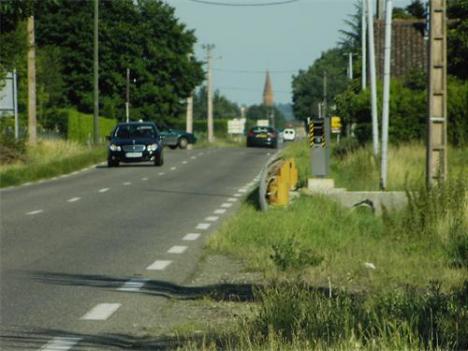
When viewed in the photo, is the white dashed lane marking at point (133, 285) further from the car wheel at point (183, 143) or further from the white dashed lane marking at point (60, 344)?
the car wheel at point (183, 143)

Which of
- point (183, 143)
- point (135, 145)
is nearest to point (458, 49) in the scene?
point (135, 145)

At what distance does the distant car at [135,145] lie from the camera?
4509 cm

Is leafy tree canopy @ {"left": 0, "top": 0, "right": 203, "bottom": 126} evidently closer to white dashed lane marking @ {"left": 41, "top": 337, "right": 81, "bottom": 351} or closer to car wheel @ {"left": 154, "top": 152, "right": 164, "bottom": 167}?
car wheel @ {"left": 154, "top": 152, "right": 164, "bottom": 167}

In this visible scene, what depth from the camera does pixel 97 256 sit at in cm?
1470

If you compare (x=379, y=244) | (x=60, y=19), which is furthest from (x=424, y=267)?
(x=60, y=19)

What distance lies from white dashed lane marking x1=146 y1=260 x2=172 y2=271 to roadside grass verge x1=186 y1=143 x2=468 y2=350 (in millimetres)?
831

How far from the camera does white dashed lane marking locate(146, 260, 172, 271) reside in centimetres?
1338

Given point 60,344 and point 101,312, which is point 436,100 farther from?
point 60,344

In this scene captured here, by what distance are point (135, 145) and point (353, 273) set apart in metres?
33.4

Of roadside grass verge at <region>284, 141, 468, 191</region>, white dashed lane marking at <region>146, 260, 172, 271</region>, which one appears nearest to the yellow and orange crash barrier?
roadside grass verge at <region>284, 141, 468, 191</region>

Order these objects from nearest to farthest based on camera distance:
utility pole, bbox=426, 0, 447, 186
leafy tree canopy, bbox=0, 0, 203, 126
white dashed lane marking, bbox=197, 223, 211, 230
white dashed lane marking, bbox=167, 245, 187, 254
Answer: white dashed lane marking, bbox=167, 245, 187, 254 < utility pole, bbox=426, 0, 447, 186 < white dashed lane marking, bbox=197, 223, 211, 230 < leafy tree canopy, bbox=0, 0, 203, 126

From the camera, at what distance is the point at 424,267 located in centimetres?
1279

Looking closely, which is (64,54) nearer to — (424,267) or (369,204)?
(369,204)

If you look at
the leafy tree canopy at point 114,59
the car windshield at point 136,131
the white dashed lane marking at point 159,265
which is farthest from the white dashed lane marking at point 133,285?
the car windshield at point 136,131
